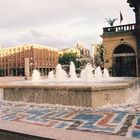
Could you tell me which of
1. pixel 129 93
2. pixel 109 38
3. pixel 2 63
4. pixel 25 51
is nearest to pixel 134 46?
pixel 109 38

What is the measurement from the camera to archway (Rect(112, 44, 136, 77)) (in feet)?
104

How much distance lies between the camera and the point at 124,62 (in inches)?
1273

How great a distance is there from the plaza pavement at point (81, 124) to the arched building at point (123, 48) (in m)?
22.1

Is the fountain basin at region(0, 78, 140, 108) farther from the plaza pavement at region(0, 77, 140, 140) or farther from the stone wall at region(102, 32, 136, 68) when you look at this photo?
the stone wall at region(102, 32, 136, 68)

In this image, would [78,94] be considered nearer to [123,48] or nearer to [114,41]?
[114,41]

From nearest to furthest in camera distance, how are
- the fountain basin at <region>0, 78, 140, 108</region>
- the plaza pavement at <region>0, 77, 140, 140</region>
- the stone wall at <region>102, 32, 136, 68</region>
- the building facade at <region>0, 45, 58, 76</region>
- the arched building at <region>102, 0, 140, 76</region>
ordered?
the plaza pavement at <region>0, 77, 140, 140</region> < the fountain basin at <region>0, 78, 140, 108</region> < the arched building at <region>102, 0, 140, 76</region> < the stone wall at <region>102, 32, 136, 68</region> < the building facade at <region>0, 45, 58, 76</region>

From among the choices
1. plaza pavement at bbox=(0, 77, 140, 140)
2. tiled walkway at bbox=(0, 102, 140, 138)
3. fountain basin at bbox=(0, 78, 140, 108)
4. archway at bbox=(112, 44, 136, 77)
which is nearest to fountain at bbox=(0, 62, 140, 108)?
fountain basin at bbox=(0, 78, 140, 108)

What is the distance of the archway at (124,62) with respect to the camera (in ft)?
104

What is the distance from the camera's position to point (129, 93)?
11.1 metres

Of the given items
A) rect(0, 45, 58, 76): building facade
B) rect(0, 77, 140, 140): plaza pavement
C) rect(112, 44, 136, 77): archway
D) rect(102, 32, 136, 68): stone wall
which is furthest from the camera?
rect(0, 45, 58, 76): building facade

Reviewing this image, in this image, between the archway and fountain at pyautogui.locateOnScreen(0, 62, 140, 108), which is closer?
fountain at pyautogui.locateOnScreen(0, 62, 140, 108)

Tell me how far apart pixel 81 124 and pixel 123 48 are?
2736cm

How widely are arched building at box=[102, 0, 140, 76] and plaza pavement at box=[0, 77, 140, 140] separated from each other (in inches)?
871

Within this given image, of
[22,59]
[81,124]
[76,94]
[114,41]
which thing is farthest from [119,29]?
[22,59]
